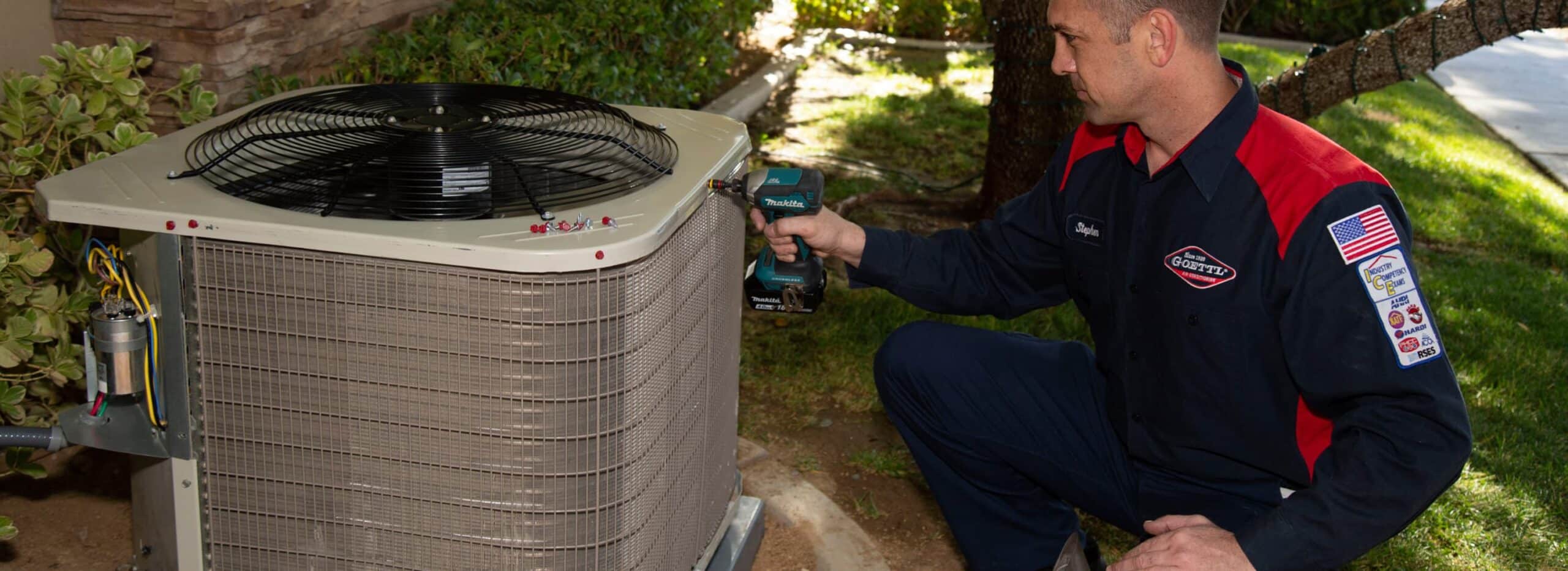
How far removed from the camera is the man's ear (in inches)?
87.4

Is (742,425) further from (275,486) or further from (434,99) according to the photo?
(275,486)

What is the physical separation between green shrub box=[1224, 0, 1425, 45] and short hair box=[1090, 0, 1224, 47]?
28.1 feet

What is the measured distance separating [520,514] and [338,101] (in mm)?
910

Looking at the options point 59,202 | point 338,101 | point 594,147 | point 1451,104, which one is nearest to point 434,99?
point 338,101

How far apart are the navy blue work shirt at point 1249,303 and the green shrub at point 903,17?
23.0 ft

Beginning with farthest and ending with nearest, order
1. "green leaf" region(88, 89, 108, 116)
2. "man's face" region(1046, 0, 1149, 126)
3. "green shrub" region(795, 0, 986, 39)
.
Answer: "green shrub" region(795, 0, 986, 39), "green leaf" region(88, 89, 108, 116), "man's face" region(1046, 0, 1149, 126)

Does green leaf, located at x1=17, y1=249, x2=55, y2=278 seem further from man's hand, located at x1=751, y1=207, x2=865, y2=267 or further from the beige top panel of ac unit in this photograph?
man's hand, located at x1=751, y1=207, x2=865, y2=267

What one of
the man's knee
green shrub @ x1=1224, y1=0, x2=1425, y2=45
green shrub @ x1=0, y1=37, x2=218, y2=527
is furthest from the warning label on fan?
green shrub @ x1=1224, y1=0, x2=1425, y2=45

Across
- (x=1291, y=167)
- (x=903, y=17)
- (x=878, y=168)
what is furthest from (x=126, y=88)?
(x=903, y=17)

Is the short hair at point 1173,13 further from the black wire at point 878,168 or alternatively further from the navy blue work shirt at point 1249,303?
the black wire at point 878,168

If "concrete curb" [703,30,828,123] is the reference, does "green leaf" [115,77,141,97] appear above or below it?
above

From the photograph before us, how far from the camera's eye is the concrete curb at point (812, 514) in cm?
294

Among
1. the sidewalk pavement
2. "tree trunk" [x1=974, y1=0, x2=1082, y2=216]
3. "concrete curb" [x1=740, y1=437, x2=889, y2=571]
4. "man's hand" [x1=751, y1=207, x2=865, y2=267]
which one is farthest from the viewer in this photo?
the sidewalk pavement

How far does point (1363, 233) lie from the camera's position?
2047 mm
